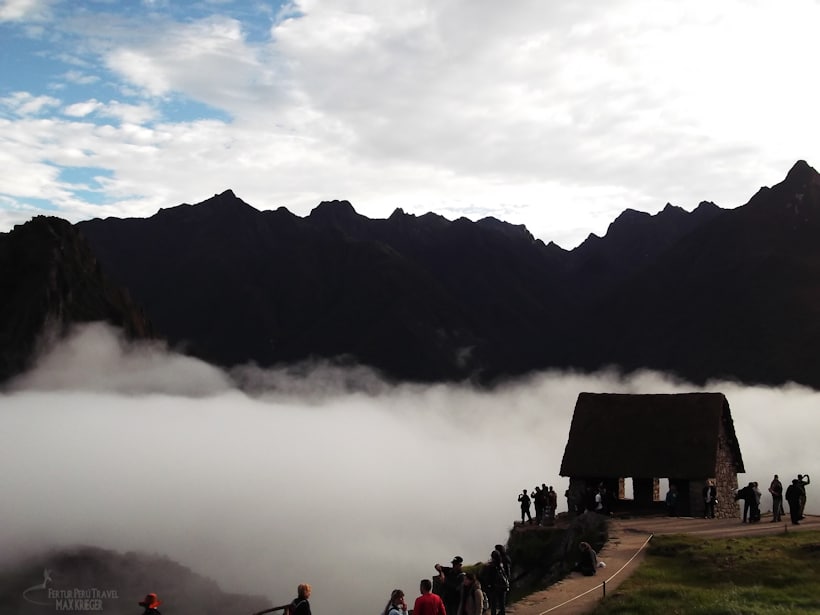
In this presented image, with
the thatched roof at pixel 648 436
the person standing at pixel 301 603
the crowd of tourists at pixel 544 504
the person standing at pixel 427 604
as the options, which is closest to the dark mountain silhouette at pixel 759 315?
the thatched roof at pixel 648 436

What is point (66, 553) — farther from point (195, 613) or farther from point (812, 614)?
point (812, 614)

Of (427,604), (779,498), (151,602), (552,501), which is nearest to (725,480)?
(779,498)

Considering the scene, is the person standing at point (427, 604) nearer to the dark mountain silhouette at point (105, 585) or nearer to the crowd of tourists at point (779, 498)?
the crowd of tourists at point (779, 498)

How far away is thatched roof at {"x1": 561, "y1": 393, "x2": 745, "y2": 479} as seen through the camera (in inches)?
1833

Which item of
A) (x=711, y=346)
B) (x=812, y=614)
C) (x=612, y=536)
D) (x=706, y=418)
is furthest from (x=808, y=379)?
(x=812, y=614)

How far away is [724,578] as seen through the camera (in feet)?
92.3

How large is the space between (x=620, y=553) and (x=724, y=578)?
5878 mm

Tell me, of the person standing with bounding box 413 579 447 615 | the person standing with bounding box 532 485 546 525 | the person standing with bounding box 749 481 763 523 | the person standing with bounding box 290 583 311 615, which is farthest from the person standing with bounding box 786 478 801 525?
the person standing with bounding box 290 583 311 615

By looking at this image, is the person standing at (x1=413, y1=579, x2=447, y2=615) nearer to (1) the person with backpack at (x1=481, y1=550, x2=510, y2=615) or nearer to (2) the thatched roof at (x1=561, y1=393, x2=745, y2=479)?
(1) the person with backpack at (x1=481, y1=550, x2=510, y2=615)

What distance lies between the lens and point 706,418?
1889 inches

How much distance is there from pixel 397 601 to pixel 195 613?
15598 centimetres

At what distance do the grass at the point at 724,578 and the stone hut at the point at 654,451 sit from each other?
11.0 m

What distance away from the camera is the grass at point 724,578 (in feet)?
76.6

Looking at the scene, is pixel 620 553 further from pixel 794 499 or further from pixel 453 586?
pixel 453 586
